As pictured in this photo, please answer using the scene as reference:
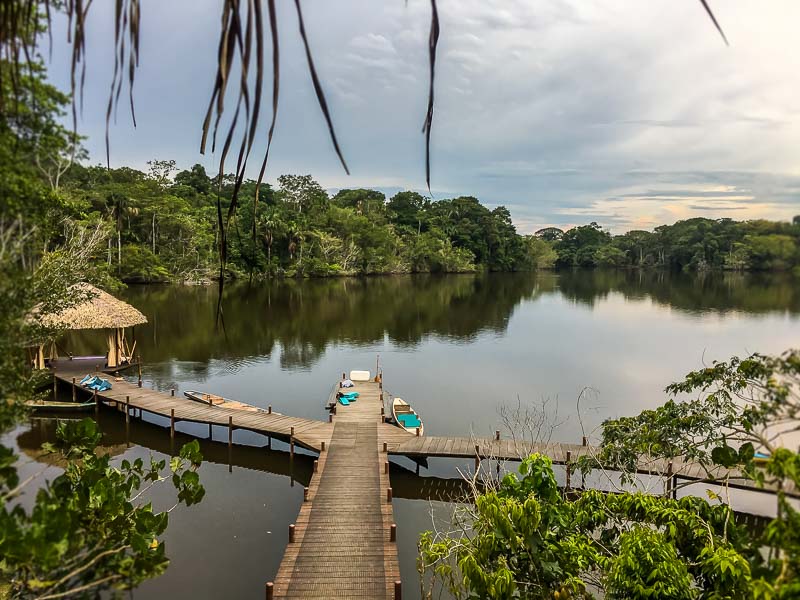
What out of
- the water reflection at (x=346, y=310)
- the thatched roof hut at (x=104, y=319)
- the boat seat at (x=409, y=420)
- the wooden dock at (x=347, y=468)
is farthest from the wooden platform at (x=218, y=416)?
the water reflection at (x=346, y=310)

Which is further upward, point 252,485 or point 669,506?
point 669,506

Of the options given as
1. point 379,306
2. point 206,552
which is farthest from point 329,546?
point 379,306

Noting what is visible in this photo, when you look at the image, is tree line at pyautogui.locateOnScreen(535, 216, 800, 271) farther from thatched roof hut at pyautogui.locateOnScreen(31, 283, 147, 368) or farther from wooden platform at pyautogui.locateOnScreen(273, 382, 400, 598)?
thatched roof hut at pyautogui.locateOnScreen(31, 283, 147, 368)

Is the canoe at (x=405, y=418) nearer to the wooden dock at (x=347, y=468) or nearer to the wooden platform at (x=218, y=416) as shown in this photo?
the wooden dock at (x=347, y=468)

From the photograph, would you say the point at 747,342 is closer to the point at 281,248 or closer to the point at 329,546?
the point at 329,546

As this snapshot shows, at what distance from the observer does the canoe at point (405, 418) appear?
14.1m

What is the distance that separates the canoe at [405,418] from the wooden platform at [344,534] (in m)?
1.40

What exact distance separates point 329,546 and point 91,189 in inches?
1578

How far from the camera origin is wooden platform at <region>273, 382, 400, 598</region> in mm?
7371

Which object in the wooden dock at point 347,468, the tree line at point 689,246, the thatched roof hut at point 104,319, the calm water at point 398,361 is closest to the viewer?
the wooden dock at point 347,468

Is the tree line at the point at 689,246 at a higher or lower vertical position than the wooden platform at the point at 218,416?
higher

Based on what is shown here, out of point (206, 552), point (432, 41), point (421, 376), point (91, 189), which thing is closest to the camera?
point (432, 41)

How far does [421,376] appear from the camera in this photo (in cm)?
2172

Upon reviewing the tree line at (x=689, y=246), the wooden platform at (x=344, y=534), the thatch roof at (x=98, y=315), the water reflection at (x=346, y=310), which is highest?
the tree line at (x=689, y=246)
